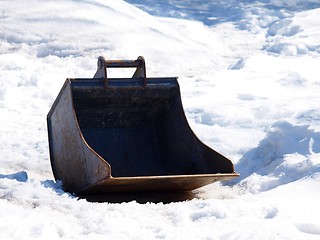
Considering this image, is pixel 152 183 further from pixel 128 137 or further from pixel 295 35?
pixel 295 35

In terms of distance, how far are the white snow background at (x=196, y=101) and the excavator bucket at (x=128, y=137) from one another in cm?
23

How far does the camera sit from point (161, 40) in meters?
10.9

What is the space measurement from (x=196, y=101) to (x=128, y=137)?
2475mm

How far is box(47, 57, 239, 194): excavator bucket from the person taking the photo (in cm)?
441

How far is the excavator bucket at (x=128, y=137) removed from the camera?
4.41 meters

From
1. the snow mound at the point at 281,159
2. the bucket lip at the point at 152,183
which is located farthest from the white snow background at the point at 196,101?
the bucket lip at the point at 152,183

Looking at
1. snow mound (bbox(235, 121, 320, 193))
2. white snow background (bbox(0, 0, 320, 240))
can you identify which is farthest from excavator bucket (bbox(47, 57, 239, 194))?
snow mound (bbox(235, 121, 320, 193))

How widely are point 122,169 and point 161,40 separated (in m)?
5.95

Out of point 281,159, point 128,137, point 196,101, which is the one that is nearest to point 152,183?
point 128,137

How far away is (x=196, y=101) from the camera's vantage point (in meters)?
7.75

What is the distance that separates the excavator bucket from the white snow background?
0.23 meters

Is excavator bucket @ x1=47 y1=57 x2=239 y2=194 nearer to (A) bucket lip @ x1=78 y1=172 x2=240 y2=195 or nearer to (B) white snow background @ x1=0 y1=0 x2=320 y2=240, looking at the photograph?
(A) bucket lip @ x1=78 y1=172 x2=240 y2=195

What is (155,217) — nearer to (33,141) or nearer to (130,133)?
(130,133)

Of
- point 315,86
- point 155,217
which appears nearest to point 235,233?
point 155,217
